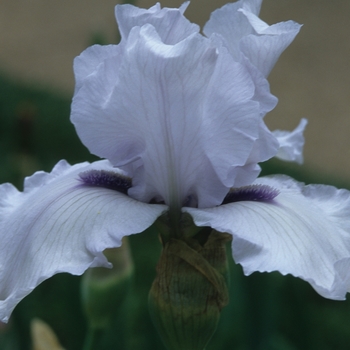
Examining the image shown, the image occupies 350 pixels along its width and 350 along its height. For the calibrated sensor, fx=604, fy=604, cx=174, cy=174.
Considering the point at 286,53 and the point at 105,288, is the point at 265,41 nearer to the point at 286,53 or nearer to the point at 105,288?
the point at 105,288

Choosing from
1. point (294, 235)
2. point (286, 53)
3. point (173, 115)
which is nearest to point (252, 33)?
point (173, 115)

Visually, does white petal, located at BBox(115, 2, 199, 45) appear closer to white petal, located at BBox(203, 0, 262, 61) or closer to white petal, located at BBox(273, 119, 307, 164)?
white petal, located at BBox(203, 0, 262, 61)

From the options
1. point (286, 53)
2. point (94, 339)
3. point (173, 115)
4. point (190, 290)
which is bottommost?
point (286, 53)

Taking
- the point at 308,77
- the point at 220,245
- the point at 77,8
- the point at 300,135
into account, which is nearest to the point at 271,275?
the point at 300,135

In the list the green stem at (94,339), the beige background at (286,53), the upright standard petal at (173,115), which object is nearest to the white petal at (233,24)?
the upright standard petal at (173,115)

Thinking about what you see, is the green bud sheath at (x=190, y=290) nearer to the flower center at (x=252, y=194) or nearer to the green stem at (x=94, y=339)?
the flower center at (x=252, y=194)

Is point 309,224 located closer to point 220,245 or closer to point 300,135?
point 220,245
